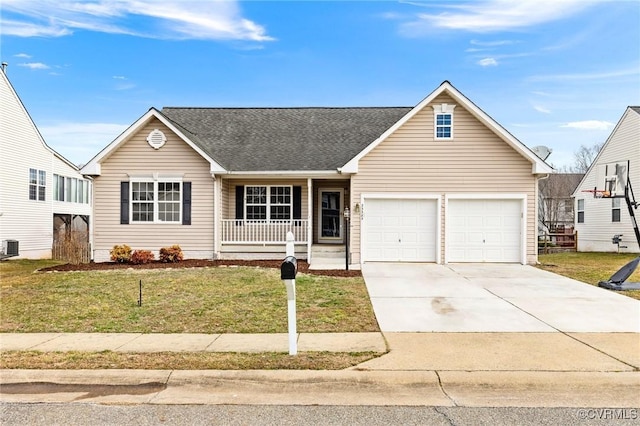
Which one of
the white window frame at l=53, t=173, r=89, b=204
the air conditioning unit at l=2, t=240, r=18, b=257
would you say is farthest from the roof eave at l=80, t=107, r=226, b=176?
the white window frame at l=53, t=173, r=89, b=204

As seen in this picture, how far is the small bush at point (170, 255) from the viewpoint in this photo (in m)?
15.9

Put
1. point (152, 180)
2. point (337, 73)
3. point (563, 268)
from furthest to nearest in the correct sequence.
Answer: point (337, 73) < point (152, 180) < point (563, 268)

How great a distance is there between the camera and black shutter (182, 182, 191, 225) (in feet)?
54.4

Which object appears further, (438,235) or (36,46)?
(36,46)

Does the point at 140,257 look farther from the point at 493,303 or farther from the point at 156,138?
the point at 493,303

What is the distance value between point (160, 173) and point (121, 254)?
3202 millimetres

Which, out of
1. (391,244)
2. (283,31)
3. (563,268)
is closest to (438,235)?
(391,244)

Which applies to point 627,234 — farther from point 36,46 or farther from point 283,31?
point 36,46

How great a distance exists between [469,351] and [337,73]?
1884cm

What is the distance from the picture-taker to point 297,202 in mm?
17594

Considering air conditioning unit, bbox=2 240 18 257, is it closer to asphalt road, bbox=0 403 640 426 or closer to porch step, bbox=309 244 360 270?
porch step, bbox=309 244 360 270

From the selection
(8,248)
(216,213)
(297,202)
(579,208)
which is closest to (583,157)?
(579,208)

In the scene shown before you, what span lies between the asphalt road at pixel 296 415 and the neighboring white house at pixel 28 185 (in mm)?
19428

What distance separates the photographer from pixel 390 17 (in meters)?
13.9
